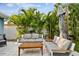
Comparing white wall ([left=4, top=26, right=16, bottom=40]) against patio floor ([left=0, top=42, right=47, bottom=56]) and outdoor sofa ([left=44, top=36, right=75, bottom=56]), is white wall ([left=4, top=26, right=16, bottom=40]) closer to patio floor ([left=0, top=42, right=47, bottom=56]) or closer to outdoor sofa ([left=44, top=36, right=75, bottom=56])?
patio floor ([left=0, top=42, right=47, bottom=56])

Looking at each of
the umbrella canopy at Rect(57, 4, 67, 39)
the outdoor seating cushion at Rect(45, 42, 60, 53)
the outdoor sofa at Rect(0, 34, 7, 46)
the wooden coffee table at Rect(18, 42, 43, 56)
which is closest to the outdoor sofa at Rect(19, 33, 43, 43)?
the wooden coffee table at Rect(18, 42, 43, 56)

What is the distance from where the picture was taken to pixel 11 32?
6.55m

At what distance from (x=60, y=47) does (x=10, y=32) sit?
124cm

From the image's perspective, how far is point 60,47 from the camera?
21.1ft

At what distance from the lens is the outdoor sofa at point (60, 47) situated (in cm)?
630

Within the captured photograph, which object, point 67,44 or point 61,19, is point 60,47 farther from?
point 61,19

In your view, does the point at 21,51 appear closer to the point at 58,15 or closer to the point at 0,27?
the point at 0,27

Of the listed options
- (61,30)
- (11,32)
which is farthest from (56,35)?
(11,32)

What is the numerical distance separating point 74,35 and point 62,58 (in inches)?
24.2

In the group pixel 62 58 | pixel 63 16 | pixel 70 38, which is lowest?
pixel 62 58

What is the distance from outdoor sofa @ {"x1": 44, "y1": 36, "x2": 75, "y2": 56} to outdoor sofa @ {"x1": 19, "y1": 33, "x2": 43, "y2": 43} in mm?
261

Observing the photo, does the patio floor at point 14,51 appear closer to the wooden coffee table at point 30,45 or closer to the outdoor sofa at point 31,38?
the wooden coffee table at point 30,45

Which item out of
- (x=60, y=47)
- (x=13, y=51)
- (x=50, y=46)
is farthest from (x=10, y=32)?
(x=60, y=47)

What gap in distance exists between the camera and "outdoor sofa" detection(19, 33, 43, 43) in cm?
659
